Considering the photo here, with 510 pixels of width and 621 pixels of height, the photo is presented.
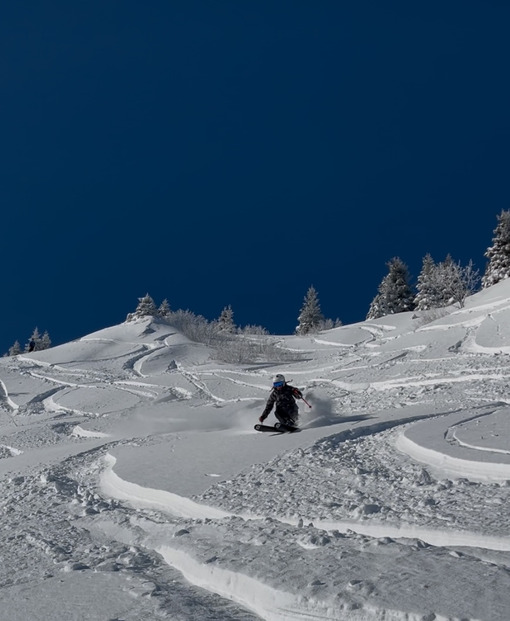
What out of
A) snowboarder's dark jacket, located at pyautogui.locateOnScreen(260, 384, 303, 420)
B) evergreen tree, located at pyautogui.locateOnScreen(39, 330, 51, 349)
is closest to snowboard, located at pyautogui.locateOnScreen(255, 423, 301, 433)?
snowboarder's dark jacket, located at pyautogui.locateOnScreen(260, 384, 303, 420)

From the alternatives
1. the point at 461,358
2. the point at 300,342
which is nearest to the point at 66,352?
the point at 300,342

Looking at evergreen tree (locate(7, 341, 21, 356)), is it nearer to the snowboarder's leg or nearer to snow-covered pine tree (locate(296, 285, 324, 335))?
snow-covered pine tree (locate(296, 285, 324, 335))

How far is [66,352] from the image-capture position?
40000 millimetres

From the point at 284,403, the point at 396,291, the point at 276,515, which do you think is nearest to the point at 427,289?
the point at 396,291

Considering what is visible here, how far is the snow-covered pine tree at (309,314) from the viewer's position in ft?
210

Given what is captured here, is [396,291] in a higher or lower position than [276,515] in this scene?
higher

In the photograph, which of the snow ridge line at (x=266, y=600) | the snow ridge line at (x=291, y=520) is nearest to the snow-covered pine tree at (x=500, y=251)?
the snow ridge line at (x=291, y=520)

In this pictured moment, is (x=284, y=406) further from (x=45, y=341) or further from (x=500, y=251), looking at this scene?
(x=45, y=341)

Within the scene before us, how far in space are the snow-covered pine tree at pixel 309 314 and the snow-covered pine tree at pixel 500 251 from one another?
796 inches

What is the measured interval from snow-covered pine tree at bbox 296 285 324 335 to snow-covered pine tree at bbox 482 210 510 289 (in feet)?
66.4

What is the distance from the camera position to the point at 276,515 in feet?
19.3

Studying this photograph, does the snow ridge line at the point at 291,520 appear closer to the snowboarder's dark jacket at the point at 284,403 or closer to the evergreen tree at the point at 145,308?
the snowboarder's dark jacket at the point at 284,403

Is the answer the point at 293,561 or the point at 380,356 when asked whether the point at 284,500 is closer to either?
the point at 293,561

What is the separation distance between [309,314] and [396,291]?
10.3 metres
